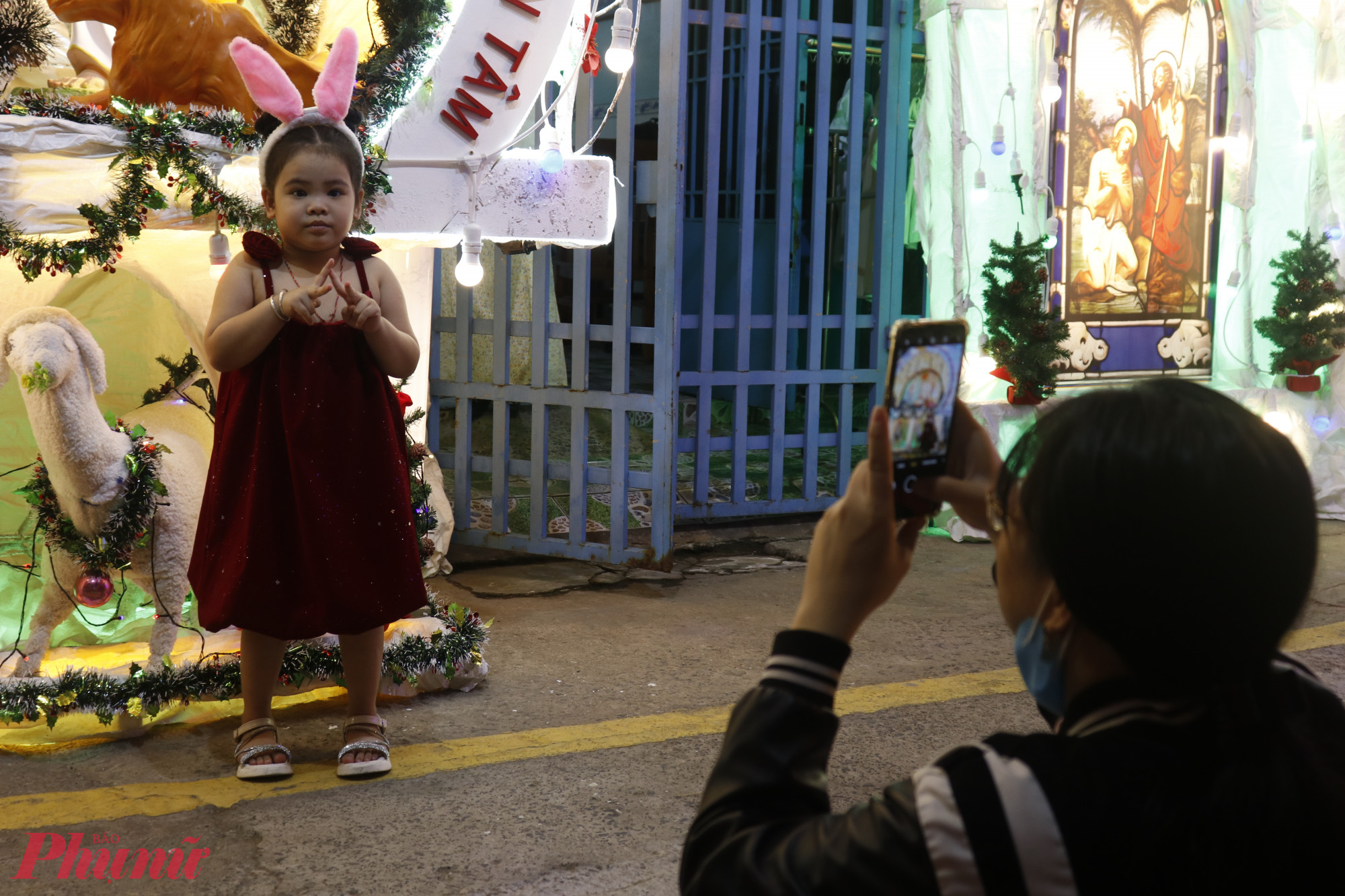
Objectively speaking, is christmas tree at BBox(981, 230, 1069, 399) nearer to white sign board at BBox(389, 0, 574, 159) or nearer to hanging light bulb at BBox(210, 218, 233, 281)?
white sign board at BBox(389, 0, 574, 159)

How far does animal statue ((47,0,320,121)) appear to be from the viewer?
127 inches

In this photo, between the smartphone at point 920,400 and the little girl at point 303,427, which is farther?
the little girl at point 303,427

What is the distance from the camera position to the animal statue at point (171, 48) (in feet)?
10.6

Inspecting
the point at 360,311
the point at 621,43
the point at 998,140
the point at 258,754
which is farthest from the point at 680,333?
the point at 258,754

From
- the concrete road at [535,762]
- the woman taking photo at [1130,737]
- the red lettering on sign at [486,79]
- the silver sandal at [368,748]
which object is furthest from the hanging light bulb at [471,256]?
the woman taking photo at [1130,737]

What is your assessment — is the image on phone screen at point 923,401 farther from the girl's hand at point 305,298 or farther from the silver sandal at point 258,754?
the silver sandal at point 258,754

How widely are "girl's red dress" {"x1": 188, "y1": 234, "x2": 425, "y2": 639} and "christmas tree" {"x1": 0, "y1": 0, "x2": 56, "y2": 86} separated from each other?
1021 mm

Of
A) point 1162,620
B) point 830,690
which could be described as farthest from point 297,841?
point 1162,620

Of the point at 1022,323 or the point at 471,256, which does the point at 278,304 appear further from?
the point at 1022,323

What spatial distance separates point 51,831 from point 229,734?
0.63m

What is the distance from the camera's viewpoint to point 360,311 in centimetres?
267

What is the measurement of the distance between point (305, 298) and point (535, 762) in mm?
1267

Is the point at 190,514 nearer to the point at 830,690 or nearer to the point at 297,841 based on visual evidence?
the point at 297,841

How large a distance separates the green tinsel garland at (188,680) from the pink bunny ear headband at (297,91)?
130 centimetres
